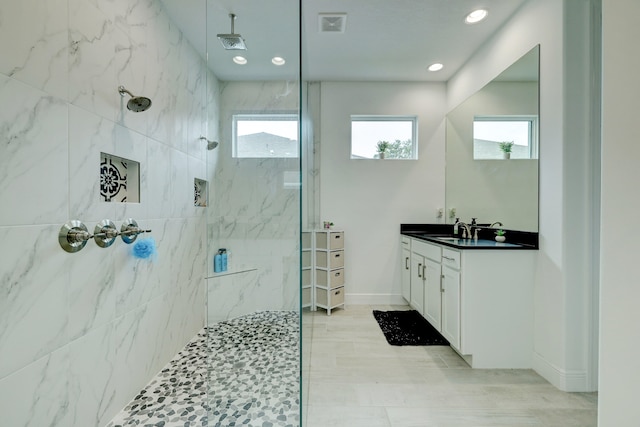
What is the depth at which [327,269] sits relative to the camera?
10.2 ft

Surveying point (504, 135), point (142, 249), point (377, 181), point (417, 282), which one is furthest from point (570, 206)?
point (142, 249)

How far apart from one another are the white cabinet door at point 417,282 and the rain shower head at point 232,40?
2.42 metres

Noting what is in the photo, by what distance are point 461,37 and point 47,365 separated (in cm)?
367

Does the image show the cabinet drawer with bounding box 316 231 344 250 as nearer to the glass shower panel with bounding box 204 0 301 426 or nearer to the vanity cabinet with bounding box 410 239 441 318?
the vanity cabinet with bounding box 410 239 441 318

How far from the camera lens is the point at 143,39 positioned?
5.97 feet

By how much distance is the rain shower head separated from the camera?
1604 mm

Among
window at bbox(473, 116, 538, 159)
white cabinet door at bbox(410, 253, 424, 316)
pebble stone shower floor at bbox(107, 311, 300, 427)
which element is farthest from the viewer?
white cabinet door at bbox(410, 253, 424, 316)

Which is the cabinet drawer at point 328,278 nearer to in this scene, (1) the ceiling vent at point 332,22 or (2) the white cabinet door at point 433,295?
(2) the white cabinet door at point 433,295

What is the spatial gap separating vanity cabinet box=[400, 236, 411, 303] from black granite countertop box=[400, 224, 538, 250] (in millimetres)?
115

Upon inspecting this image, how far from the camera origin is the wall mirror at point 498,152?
7.02 feet

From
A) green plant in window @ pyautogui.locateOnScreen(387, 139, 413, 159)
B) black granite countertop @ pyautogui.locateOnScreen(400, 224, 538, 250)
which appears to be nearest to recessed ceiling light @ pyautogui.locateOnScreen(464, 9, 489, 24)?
green plant in window @ pyautogui.locateOnScreen(387, 139, 413, 159)

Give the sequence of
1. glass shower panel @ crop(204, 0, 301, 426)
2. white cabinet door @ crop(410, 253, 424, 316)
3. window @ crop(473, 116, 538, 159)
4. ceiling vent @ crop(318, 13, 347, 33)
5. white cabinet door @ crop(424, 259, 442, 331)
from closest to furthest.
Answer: glass shower panel @ crop(204, 0, 301, 426) → window @ crop(473, 116, 538, 159) → ceiling vent @ crop(318, 13, 347, 33) → white cabinet door @ crop(424, 259, 442, 331) → white cabinet door @ crop(410, 253, 424, 316)

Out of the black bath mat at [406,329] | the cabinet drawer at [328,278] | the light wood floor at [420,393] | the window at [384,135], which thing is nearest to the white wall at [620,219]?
the light wood floor at [420,393]

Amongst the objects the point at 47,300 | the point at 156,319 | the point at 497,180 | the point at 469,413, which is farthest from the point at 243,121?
the point at 497,180
